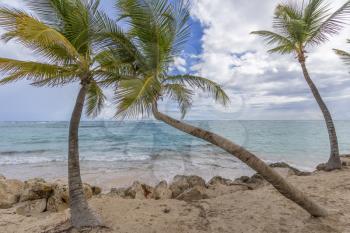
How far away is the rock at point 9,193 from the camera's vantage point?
706cm

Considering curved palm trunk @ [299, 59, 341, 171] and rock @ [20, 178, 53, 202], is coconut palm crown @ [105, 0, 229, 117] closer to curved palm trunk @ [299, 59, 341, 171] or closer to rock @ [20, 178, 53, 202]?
rock @ [20, 178, 53, 202]

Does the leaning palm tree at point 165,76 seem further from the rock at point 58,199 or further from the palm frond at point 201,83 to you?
the rock at point 58,199

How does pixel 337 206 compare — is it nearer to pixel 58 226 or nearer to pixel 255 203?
pixel 255 203

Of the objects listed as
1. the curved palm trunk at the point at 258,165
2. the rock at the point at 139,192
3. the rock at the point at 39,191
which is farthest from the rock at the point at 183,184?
the curved palm trunk at the point at 258,165

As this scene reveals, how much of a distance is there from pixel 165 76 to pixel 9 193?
625 centimetres

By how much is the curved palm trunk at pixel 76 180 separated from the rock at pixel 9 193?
345cm

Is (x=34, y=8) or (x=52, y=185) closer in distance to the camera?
(x=34, y=8)

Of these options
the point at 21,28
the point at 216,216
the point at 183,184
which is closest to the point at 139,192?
the point at 183,184

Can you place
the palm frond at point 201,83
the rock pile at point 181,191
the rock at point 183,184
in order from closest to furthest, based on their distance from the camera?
the palm frond at point 201,83, the rock pile at point 181,191, the rock at point 183,184

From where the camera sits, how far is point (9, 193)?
7.62 metres

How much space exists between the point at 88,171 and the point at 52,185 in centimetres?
700

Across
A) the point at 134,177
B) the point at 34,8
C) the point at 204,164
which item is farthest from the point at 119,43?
the point at 204,164

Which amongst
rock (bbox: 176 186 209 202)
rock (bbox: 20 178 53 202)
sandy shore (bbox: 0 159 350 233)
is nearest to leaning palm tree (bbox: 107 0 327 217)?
sandy shore (bbox: 0 159 350 233)

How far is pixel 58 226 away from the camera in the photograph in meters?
5.13
